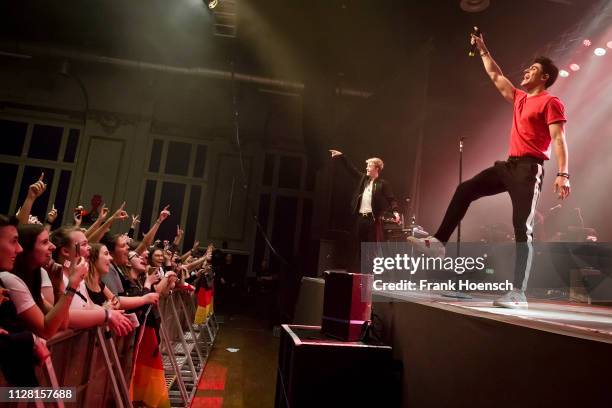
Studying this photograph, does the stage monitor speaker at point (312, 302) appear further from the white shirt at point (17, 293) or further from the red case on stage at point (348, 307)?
the white shirt at point (17, 293)

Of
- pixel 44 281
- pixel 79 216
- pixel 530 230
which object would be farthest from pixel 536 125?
pixel 79 216

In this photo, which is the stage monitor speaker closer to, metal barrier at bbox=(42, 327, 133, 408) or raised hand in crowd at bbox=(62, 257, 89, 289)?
metal barrier at bbox=(42, 327, 133, 408)

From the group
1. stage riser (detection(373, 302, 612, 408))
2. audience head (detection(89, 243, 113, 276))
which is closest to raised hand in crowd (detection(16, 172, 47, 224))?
audience head (detection(89, 243, 113, 276))

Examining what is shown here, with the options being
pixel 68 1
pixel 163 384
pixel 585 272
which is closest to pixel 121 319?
pixel 163 384

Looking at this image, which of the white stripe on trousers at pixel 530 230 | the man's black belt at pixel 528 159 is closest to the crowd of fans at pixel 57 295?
the white stripe on trousers at pixel 530 230

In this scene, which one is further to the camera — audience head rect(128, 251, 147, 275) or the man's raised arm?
audience head rect(128, 251, 147, 275)

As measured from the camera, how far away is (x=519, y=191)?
2.30m

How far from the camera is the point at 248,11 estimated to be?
6.77 metres

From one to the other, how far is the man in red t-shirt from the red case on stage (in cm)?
67

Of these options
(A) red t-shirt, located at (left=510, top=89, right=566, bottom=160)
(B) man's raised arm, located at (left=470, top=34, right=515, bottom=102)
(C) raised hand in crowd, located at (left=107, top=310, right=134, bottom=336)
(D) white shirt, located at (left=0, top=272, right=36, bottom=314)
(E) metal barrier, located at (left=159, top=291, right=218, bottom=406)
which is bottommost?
(E) metal barrier, located at (left=159, top=291, right=218, bottom=406)

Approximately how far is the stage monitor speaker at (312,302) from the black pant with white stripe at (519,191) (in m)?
1.64

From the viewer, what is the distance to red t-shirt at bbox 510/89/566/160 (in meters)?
2.31

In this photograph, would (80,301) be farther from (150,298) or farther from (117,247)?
(117,247)

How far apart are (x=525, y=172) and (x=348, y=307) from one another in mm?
1355
